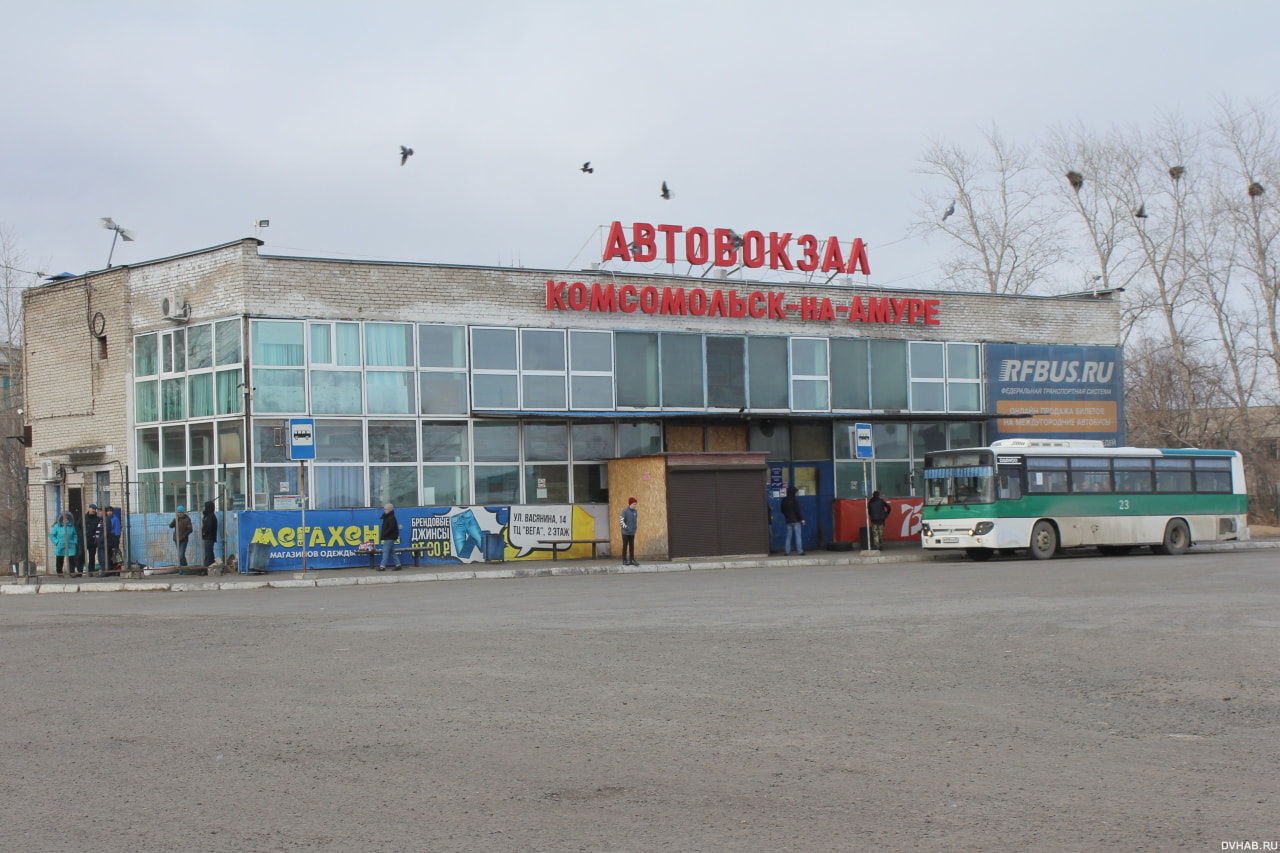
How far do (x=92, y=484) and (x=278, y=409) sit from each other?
6112 millimetres

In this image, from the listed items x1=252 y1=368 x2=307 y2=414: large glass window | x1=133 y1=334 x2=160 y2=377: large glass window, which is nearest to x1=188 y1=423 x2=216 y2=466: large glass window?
x1=252 y1=368 x2=307 y2=414: large glass window

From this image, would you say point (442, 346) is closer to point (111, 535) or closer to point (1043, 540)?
point (111, 535)

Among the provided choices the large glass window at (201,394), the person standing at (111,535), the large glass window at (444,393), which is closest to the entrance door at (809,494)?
the large glass window at (444,393)

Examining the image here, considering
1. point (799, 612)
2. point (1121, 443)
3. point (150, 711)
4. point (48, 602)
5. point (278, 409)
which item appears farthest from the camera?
point (1121, 443)

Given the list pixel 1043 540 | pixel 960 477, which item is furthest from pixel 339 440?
pixel 1043 540

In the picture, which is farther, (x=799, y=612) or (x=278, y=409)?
(x=278, y=409)

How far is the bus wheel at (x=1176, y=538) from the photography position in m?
29.5

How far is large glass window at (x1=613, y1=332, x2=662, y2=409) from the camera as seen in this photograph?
29516 millimetres

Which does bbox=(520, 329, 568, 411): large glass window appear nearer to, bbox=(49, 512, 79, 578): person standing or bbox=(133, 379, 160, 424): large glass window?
bbox=(133, 379, 160, 424): large glass window

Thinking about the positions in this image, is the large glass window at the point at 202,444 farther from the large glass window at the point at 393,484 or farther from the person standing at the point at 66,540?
the large glass window at the point at 393,484

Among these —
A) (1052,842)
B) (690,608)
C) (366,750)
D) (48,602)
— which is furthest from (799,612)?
(48,602)

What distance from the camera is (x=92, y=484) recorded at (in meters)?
28.6

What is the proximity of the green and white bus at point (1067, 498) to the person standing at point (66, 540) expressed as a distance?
2021cm

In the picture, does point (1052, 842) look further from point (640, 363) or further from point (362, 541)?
point (640, 363)
